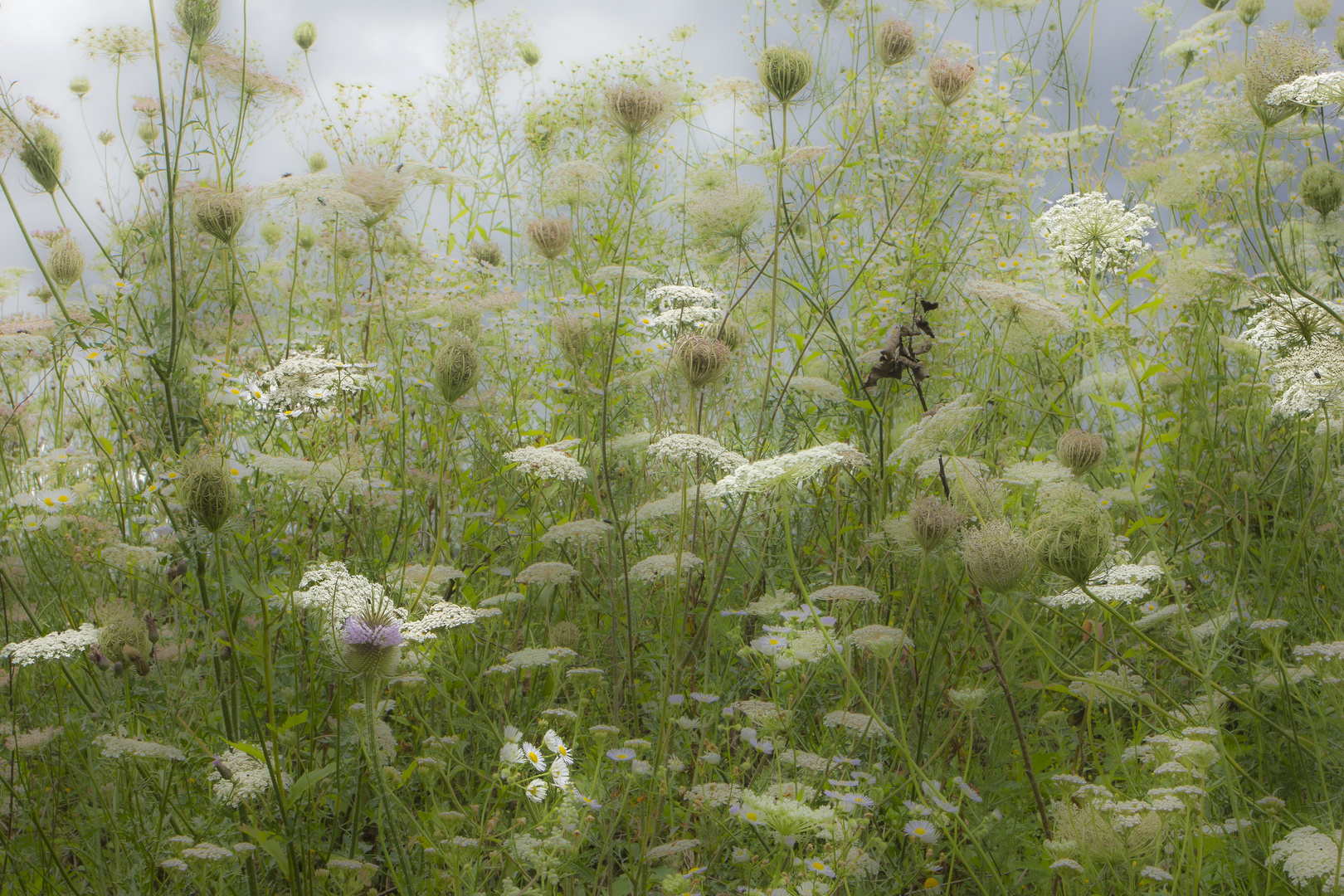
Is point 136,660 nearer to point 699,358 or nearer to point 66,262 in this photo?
point 699,358

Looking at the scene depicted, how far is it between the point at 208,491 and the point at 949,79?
11.9 feet

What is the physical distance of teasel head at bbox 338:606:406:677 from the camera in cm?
213

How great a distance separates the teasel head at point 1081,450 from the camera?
10.4ft

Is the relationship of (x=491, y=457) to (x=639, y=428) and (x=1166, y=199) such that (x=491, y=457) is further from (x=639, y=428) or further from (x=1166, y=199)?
(x=1166, y=199)

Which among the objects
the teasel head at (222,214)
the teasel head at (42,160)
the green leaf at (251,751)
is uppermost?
the teasel head at (42,160)

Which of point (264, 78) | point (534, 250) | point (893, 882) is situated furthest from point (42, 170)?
point (893, 882)

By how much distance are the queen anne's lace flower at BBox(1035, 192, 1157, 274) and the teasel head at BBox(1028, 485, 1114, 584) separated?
4.86ft

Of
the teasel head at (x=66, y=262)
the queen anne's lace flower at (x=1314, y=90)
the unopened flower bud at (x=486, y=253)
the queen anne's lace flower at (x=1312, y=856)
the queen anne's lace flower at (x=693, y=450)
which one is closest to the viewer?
the queen anne's lace flower at (x=1312, y=856)

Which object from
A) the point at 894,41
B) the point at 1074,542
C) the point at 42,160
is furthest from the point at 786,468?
the point at 42,160

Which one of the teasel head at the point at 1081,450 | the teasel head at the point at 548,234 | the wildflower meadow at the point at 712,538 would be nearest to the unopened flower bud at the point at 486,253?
the wildflower meadow at the point at 712,538

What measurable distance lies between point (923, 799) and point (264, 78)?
410 cm

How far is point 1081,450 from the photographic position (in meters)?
3.18

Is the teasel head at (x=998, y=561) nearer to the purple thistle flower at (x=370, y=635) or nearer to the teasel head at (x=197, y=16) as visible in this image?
the purple thistle flower at (x=370, y=635)

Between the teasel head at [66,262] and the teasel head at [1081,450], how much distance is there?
4.48 metres
